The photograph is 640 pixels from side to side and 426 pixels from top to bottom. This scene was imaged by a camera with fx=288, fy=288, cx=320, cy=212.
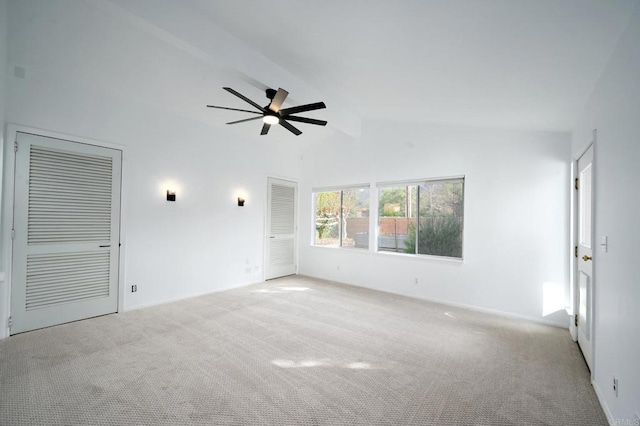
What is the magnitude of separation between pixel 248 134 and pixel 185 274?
290 cm

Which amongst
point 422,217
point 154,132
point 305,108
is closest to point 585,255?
point 422,217

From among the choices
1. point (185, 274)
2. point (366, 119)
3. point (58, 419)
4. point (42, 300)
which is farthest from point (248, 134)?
point (58, 419)

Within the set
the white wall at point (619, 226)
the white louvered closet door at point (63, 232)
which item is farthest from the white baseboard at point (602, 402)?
the white louvered closet door at point (63, 232)

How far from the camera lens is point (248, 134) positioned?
5.80 metres

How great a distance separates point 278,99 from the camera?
10.5ft

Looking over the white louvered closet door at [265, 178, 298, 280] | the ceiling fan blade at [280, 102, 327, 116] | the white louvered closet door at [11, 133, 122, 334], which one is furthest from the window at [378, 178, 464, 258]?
the white louvered closet door at [11, 133, 122, 334]

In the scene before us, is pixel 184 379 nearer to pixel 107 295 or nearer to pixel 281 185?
pixel 107 295

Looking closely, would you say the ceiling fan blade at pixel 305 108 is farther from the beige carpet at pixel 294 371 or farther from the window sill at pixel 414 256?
the window sill at pixel 414 256

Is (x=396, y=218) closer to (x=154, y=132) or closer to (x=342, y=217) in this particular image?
(x=342, y=217)

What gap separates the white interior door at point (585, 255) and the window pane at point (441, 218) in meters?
1.61

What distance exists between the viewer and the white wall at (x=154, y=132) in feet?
10.1

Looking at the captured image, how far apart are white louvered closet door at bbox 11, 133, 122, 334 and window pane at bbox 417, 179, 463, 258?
4901 millimetres

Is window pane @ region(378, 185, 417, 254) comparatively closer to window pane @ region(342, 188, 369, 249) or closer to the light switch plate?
window pane @ region(342, 188, 369, 249)

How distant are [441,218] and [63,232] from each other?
18.2ft
